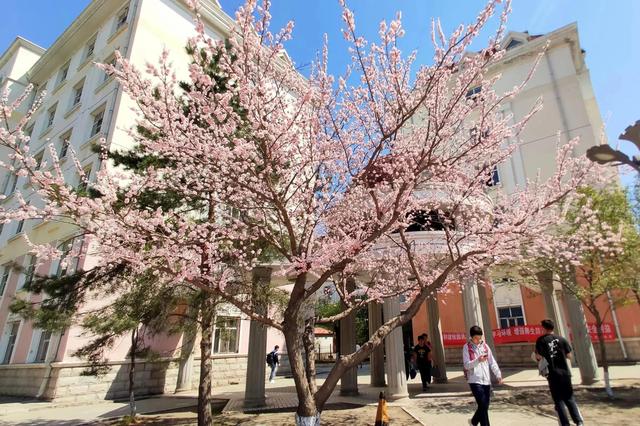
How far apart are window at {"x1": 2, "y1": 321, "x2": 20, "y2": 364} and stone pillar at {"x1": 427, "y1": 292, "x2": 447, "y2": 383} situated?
18640 mm

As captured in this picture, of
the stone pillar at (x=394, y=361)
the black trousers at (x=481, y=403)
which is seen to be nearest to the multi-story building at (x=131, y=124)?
the stone pillar at (x=394, y=361)

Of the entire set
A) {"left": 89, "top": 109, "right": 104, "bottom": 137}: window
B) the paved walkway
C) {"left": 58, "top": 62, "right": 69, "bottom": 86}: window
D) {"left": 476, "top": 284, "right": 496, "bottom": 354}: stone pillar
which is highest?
{"left": 58, "top": 62, "right": 69, "bottom": 86}: window

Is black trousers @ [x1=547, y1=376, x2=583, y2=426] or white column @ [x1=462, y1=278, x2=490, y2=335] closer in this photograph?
black trousers @ [x1=547, y1=376, x2=583, y2=426]

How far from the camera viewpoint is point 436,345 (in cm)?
1439

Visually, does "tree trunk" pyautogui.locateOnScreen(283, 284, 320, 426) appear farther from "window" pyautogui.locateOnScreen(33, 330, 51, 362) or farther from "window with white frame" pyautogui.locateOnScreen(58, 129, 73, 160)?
"window with white frame" pyautogui.locateOnScreen(58, 129, 73, 160)

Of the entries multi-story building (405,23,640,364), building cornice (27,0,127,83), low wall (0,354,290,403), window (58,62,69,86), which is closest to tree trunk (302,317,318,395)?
low wall (0,354,290,403)

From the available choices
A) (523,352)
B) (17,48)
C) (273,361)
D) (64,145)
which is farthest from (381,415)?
(17,48)

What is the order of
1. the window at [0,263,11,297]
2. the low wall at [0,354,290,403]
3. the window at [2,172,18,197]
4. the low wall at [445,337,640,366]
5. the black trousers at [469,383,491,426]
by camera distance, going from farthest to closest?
the window at [2,172,18,197] < the window at [0,263,11,297] < the low wall at [445,337,640,366] < the low wall at [0,354,290,403] < the black trousers at [469,383,491,426]

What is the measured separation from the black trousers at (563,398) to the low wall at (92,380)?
32.3 ft

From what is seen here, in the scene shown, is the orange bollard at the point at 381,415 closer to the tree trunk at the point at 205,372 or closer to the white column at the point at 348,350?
the tree trunk at the point at 205,372

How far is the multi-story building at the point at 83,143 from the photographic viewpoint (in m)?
13.1

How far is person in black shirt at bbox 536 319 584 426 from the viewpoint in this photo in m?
5.84

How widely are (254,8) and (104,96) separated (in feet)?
53.8

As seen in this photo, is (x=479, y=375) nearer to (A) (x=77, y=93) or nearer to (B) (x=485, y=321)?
(B) (x=485, y=321)
